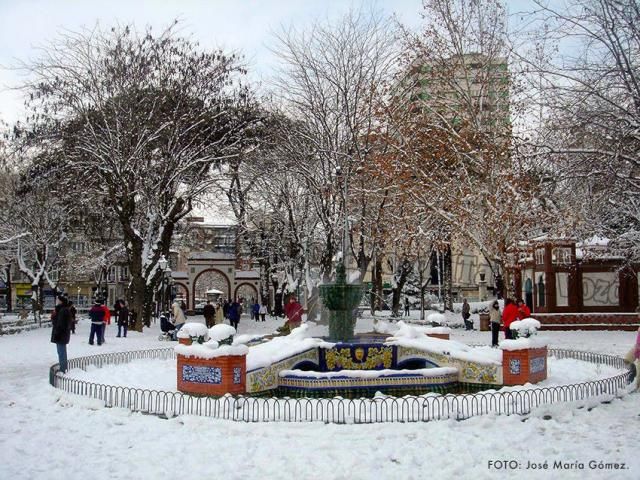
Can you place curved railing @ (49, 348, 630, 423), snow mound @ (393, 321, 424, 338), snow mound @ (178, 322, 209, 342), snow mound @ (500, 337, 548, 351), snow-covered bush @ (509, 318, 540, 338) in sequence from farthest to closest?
snow mound @ (393, 321, 424, 338), snow mound @ (178, 322, 209, 342), snow-covered bush @ (509, 318, 540, 338), snow mound @ (500, 337, 548, 351), curved railing @ (49, 348, 630, 423)

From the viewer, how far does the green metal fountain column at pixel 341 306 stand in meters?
17.3

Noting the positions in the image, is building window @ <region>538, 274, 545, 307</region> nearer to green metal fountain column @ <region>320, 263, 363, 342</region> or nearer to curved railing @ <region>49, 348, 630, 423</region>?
green metal fountain column @ <region>320, 263, 363, 342</region>

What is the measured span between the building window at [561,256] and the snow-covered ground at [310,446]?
2061 cm

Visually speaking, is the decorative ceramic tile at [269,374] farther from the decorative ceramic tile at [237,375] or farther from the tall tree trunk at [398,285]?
the tall tree trunk at [398,285]

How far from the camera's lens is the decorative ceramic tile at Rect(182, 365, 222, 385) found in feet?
44.4

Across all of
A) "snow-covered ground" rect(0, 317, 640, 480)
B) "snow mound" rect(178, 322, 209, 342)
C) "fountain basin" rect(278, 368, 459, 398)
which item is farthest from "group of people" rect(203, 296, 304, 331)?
"snow-covered ground" rect(0, 317, 640, 480)

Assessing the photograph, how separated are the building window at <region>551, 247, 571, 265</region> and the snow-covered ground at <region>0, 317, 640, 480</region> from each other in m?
20.6

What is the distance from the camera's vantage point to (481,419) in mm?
11234

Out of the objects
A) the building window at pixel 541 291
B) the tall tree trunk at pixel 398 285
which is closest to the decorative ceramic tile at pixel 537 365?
the building window at pixel 541 291

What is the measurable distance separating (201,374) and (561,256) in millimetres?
23380

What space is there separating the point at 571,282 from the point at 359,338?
18.5 metres

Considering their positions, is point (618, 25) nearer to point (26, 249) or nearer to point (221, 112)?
point (221, 112)

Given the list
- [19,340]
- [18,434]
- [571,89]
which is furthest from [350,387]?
[19,340]

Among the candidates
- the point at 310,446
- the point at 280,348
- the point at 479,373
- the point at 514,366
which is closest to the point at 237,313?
the point at 280,348
